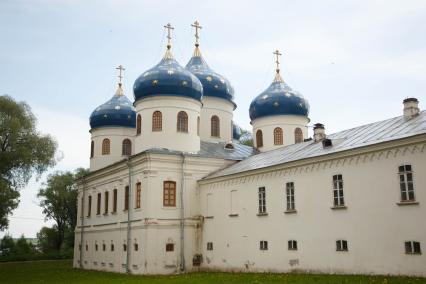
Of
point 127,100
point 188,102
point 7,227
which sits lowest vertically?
point 7,227

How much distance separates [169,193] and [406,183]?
526 inches

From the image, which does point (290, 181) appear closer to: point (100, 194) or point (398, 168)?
point (398, 168)

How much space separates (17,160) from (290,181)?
675 inches

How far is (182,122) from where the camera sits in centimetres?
2753

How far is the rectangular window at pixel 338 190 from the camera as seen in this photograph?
1780 cm

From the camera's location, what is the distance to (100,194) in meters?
32.0

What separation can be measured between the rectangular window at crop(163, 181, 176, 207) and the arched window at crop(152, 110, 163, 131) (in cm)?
326

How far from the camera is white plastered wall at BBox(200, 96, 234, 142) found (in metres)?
32.0

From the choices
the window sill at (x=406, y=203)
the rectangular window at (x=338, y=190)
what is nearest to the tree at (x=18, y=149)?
the rectangular window at (x=338, y=190)

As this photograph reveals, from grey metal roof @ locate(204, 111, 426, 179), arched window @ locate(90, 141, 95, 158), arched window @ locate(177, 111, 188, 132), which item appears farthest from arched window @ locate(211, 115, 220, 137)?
arched window @ locate(90, 141, 95, 158)

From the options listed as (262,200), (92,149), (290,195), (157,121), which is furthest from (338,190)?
(92,149)

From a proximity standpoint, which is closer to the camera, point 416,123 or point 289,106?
point 416,123

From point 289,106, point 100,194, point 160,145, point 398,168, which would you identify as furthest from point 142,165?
point 398,168

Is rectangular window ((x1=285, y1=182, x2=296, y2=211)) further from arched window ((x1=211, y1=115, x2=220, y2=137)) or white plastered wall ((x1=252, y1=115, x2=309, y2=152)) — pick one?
arched window ((x1=211, y1=115, x2=220, y2=137))
